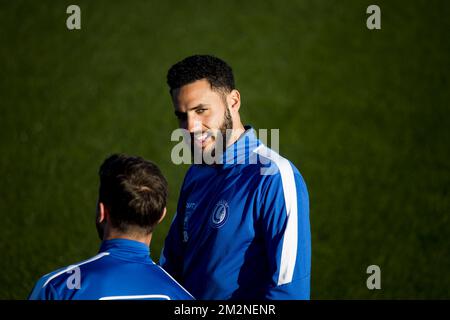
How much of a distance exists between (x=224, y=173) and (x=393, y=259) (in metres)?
2.53

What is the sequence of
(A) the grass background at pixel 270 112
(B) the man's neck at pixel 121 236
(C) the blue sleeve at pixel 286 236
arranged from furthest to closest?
(A) the grass background at pixel 270 112, (C) the blue sleeve at pixel 286 236, (B) the man's neck at pixel 121 236

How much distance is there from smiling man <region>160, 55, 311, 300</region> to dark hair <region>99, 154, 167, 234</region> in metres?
0.22

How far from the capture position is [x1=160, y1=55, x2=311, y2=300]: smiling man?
151cm

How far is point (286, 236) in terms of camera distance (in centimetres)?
150

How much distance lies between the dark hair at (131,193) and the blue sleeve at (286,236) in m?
0.26

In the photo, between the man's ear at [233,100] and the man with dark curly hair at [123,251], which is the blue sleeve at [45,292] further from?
the man's ear at [233,100]

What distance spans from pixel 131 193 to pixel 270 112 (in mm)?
2983

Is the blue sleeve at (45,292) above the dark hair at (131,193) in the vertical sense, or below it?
below

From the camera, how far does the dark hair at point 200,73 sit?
1725mm

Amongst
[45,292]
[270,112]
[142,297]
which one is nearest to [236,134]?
[142,297]

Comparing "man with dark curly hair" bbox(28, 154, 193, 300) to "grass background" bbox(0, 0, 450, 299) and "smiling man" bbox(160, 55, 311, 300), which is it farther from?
"grass background" bbox(0, 0, 450, 299)

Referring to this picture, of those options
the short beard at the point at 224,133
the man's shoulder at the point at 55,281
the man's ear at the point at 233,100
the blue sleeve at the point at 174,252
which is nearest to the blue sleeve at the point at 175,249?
the blue sleeve at the point at 174,252

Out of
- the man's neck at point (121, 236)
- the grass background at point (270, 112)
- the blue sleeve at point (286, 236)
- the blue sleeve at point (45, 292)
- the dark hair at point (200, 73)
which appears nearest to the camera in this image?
the blue sleeve at point (45, 292)
